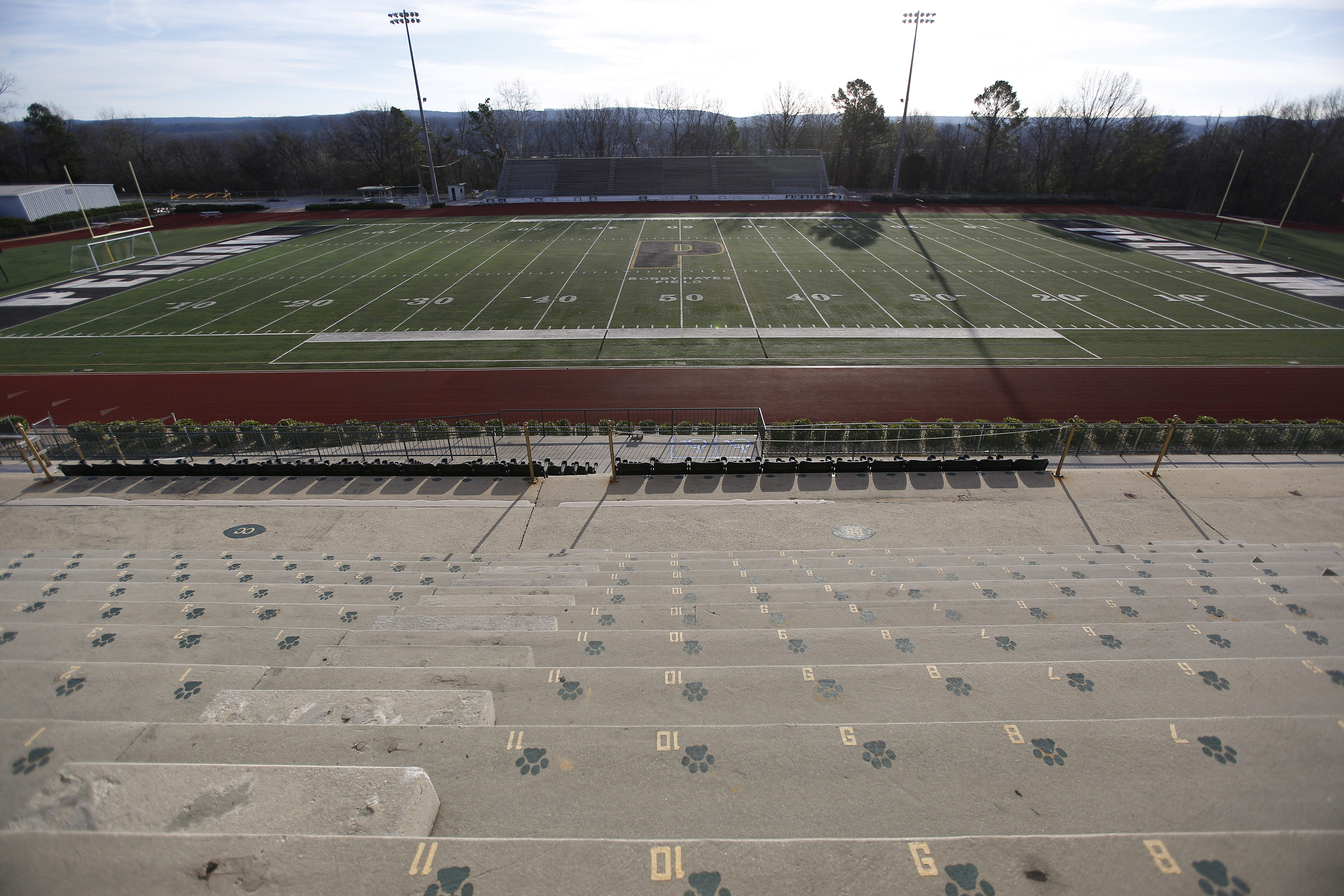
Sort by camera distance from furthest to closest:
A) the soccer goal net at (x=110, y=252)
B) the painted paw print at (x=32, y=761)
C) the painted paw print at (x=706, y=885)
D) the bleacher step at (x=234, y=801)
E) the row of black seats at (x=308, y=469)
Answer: the soccer goal net at (x=110, y=252)
the row of black seats at (x=308, y=469)
the painted paw print at (x=32, y=761)
the bleacher step at (x=234, y=801)
the painted paw print at (x=706, y=885)

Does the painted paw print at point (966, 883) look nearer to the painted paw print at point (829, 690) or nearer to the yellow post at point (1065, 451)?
the painted paw print at point (829, 690)

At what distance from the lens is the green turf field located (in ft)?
95.6

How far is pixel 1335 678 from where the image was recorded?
21.9ft

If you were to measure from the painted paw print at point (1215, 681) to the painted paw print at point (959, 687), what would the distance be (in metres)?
2.70

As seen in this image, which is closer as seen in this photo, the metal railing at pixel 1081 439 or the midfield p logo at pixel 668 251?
the metal railing at pixel 1081 439

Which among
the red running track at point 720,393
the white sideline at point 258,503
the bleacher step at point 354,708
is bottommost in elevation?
the red running track at point 720,393

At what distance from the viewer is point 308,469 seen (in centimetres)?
1716

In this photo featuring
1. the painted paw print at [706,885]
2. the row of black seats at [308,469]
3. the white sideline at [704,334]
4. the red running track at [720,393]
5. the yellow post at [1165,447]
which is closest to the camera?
the painted paw print at [706,885]

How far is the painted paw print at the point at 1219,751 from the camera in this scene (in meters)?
5.45

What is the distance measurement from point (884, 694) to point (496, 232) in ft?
183

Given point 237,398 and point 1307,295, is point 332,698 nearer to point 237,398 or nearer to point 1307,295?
point 237,398

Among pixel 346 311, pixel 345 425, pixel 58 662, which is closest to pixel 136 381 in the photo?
pixel 346 311

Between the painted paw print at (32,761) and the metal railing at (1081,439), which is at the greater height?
the painted paw print at (32,761)

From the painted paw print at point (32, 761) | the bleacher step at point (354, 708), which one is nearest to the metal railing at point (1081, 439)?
the bleacher step at point (354, 708)
